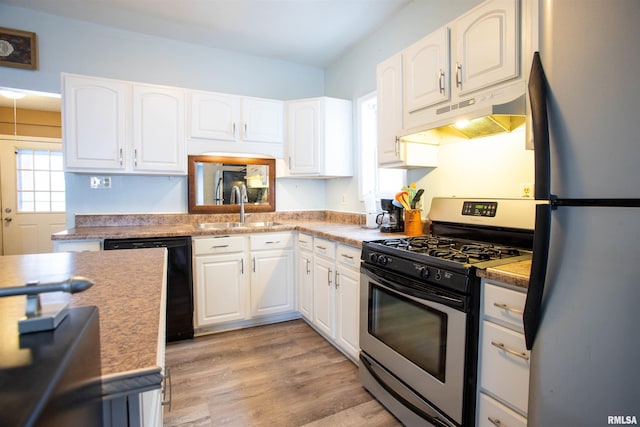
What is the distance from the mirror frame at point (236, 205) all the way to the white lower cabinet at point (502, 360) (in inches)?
102

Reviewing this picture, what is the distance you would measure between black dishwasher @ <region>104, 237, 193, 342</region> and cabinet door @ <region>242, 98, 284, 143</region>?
1222 mm

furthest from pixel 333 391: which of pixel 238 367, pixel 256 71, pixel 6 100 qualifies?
pixel 6 100

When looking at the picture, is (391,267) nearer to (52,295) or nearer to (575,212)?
(575,212)

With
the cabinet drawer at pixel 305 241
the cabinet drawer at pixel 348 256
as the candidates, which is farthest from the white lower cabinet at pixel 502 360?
the cabinet drawer at pixel 305 241

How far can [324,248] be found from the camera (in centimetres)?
254

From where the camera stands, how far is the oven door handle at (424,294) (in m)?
1.37

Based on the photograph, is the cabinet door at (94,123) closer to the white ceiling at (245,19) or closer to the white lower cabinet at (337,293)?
the white ceiling at (245,19)

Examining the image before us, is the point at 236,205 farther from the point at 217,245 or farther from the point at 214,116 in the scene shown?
the point at 214,116

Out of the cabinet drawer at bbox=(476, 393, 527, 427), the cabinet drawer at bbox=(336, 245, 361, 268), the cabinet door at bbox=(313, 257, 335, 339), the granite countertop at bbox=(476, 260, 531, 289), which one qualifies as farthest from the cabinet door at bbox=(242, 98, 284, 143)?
the cabinet drawer at bbox=(476, 393, 527, 427)

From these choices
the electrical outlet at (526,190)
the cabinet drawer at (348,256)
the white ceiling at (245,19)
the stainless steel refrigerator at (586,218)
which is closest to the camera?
the stainless steel refrigerator at (586,218)

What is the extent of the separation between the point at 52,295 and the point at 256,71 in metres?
3.18

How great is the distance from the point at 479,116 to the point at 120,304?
1.66 meters

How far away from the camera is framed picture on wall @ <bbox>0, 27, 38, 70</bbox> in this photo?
2.62 m

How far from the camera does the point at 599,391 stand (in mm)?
883
